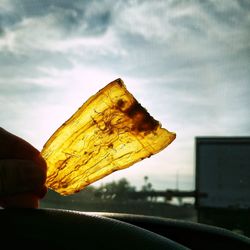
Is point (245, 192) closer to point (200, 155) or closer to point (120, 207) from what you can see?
point (200, 155)

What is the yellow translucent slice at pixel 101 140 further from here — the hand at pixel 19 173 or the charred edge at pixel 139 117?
the hand at pixel 19 173

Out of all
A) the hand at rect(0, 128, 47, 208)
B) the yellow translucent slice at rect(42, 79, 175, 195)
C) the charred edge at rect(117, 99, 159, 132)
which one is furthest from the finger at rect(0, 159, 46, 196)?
the charred edge at rect(117, 99, 159, 132)

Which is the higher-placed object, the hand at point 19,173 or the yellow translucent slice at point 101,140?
the yellow translucent slice at point 101,140

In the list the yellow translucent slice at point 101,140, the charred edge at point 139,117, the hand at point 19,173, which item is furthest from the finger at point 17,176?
the charred edge at point 139,117

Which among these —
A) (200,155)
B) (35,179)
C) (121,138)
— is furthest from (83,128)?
(200,155)

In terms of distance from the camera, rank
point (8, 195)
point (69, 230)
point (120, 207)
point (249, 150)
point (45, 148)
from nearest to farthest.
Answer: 1. point (69, 230)
2. point (8, 195)
3. point (45, 148)
4. point (249, 150)
5. point (120, 207)

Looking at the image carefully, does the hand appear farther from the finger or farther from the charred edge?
the charred edge
